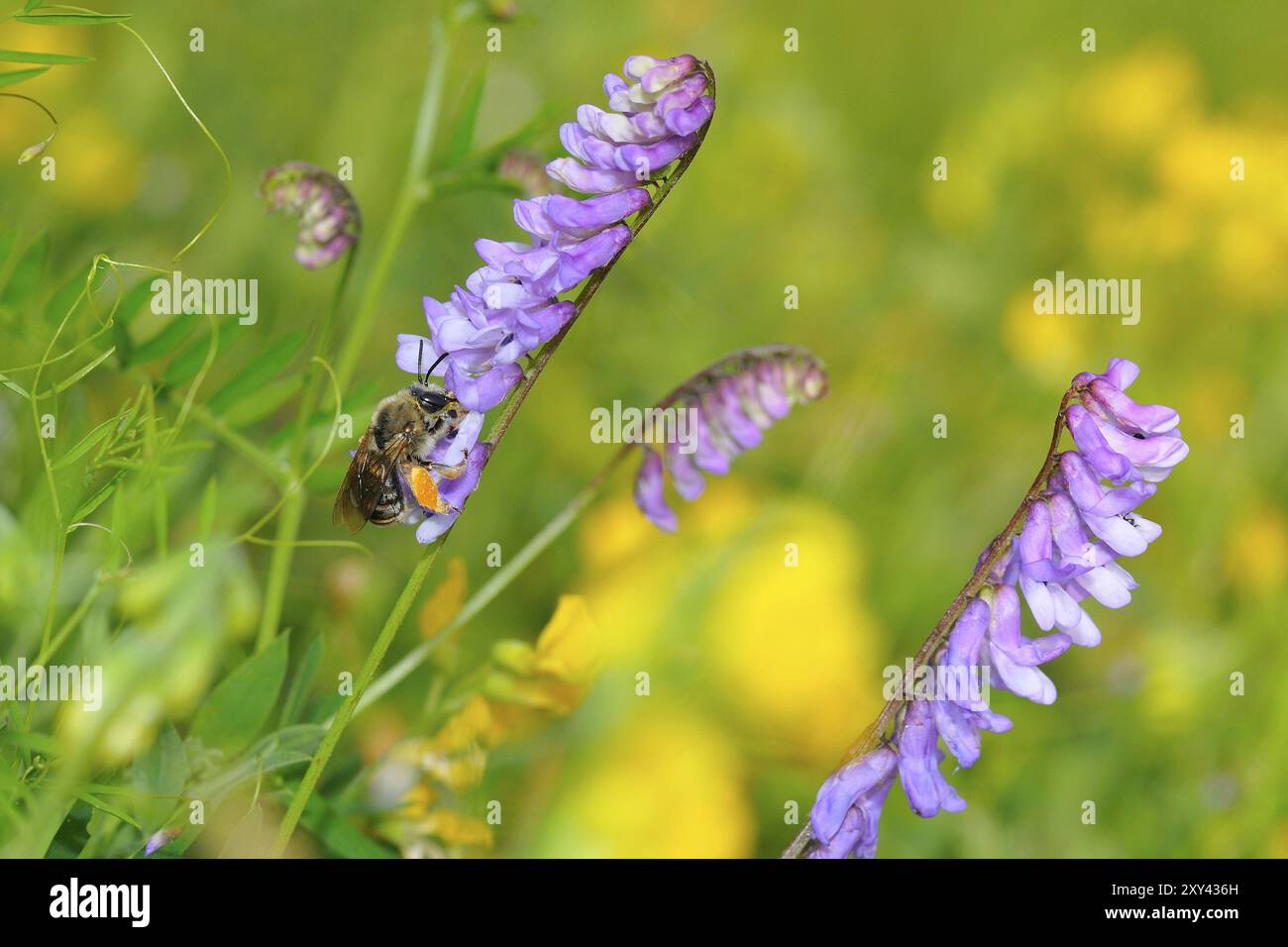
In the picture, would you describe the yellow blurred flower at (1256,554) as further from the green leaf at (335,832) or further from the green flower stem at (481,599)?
the green leaf at (335,832)

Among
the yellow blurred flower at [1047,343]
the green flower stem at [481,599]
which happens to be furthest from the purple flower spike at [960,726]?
the yellow blurred flower at [1047,343]

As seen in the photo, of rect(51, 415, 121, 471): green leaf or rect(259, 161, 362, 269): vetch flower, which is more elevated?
rect(259, 161, 362, 269): vetch flower

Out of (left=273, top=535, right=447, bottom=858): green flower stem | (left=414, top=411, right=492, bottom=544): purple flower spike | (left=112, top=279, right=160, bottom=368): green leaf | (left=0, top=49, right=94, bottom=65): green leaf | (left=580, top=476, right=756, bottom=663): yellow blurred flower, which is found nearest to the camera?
(left=273, top=535, right=447, bottom=858): green flower stem

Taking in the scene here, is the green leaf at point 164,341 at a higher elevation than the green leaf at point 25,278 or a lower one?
lower

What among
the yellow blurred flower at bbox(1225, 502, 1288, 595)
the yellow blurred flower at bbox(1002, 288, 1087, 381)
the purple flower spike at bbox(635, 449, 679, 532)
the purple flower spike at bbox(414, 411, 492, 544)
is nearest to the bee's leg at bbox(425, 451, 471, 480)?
the purple flower spike at bbox(414, 411, 492, 544)

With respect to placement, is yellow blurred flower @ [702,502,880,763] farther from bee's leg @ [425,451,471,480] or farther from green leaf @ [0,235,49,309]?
green leaf @ [0,235,49,309]
